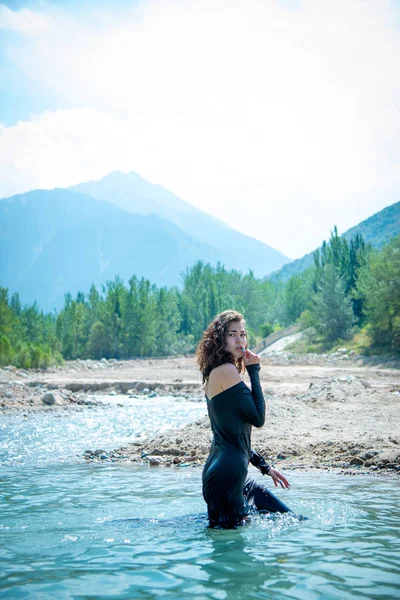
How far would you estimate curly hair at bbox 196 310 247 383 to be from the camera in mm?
5215

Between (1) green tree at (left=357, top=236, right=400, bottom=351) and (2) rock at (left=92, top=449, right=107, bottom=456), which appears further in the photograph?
(1) green tree at (left=357, top=236, right=400, bottom=351)

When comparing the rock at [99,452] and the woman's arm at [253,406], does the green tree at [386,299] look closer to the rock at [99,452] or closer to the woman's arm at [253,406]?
the rock at [99,452]

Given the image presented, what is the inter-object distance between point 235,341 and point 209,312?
2455 inches

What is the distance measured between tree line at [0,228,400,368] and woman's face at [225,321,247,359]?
30.1m

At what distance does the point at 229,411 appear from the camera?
16.9ft

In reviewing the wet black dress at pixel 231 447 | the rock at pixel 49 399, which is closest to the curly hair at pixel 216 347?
the wet black dress at pixel 231 447

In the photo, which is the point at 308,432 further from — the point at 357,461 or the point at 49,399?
the point at 49,399

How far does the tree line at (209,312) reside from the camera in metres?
36.5

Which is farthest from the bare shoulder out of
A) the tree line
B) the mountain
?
the mountain

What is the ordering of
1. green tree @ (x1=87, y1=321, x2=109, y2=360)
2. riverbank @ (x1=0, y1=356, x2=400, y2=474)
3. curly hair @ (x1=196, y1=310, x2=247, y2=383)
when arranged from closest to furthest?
curly hair @ (x1=196, y1=310, x2=247, y2=383)
riverbank @ (x1=0, y1=356, x2=400, y2=474)
green tree @ (x1=87, y1=321, x2=109, y2=360)

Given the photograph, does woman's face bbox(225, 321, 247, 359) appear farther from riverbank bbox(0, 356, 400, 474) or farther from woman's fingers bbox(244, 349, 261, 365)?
riverbank bbox(0, 356, 400, 474)

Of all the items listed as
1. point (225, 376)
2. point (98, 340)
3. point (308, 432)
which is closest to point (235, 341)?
point (225, 376)

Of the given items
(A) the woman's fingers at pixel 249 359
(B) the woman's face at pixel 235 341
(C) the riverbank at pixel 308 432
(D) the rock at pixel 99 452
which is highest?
(B) the woman's face at pixel 235 341

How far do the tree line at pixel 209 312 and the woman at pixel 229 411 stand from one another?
3007cm
